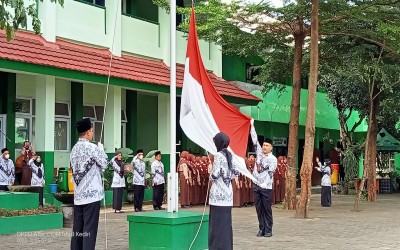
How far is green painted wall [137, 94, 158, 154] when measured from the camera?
24.5 meters

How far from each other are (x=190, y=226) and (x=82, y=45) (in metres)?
11.2

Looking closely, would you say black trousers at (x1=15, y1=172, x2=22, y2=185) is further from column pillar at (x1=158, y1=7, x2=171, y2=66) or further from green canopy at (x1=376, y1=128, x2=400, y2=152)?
green canopy at (x1=376, y1=128, x2=400, y2=152)

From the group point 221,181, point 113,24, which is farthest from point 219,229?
point 113,24

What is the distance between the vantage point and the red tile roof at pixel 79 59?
52.0 feet

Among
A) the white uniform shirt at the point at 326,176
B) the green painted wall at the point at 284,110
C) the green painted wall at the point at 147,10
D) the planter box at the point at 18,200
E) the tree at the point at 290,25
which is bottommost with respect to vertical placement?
the planter box at the point at 18,200

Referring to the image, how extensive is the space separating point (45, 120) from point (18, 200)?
4699 millimetres

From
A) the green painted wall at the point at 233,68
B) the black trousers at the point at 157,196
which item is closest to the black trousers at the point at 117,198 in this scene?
the black trousers at the point at 157,196

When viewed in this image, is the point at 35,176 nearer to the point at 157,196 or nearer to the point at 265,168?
the point at 157,196

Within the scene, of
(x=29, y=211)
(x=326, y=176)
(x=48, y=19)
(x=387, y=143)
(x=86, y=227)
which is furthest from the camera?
(x=387, y=143)

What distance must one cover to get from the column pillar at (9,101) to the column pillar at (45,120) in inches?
28.3

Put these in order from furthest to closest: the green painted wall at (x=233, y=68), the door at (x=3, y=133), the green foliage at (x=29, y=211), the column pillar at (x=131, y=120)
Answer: the green painted wall at (x=233, y=68) → the column pillar at (x=131, y=120) → the door at (x=3, y=133) → the green foliage at (x=29, y=211)

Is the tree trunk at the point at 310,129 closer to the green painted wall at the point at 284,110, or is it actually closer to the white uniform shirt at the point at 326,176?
the white uniform shirt at the point at 326,176

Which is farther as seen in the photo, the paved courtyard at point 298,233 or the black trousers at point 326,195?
the black trousers at point 326,195

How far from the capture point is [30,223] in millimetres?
12352
